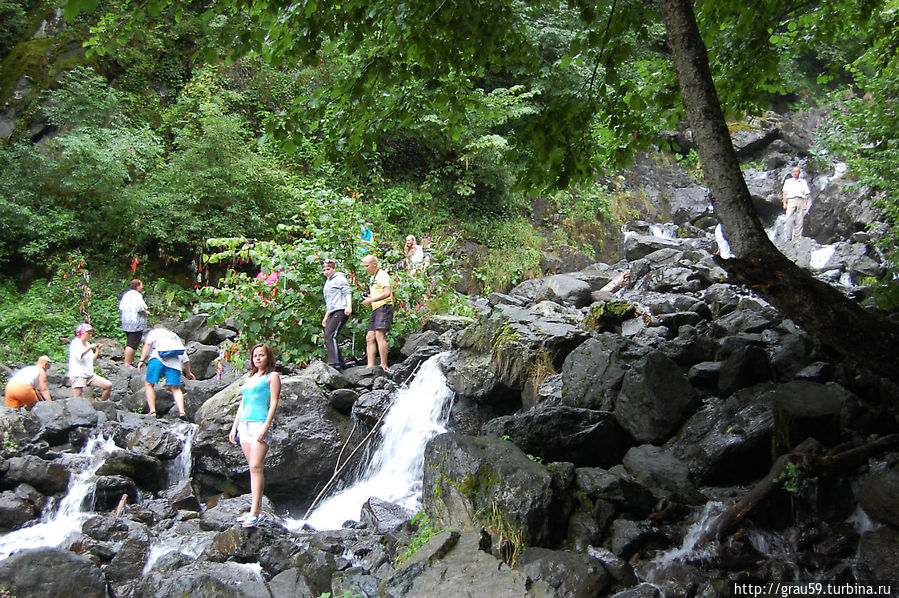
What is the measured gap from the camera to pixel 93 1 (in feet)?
9.67

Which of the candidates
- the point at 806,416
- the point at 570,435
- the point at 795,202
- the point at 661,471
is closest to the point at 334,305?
the point at 570,435

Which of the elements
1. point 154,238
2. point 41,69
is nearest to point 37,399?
point 154,238

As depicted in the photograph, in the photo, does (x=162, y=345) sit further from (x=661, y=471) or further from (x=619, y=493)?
(x=661, y=471)

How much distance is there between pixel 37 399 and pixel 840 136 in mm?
21937

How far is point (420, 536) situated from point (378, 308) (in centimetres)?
506

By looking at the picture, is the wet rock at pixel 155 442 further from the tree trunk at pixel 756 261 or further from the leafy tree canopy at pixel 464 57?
the tree trunk at pixel 756 261

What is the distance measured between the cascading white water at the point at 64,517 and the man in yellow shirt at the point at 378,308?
3.98m

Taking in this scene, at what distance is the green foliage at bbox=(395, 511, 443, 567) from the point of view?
485cm

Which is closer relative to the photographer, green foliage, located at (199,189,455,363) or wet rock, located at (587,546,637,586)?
wet rock, located at (587,546,637,586)

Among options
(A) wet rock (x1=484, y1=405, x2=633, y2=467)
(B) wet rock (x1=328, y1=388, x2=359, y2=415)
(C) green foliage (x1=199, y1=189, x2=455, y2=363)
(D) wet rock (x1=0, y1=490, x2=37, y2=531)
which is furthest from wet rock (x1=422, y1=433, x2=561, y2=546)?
(D) wet rock (x1=0, y1=490, x2=37, y2=531)

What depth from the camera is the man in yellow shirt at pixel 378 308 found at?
9.55 m

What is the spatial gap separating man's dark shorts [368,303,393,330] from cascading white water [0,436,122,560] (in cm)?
Result: 409

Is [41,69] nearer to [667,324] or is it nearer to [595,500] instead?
[667,324]

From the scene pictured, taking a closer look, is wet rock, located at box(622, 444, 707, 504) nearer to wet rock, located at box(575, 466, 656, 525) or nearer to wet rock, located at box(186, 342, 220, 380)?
wet rock, located at box(575, 466, 656, 525)
